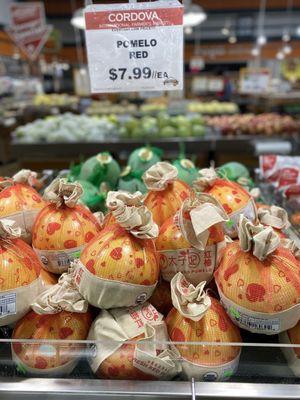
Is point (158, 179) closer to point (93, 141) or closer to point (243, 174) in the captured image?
point (243, 174)

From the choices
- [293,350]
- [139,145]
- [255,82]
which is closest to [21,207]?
[293,350]

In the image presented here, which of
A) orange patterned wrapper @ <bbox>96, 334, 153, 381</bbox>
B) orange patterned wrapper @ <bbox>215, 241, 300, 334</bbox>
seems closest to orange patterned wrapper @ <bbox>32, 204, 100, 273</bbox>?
orange patterned wrapper @ <bbox>96, 334, 153, 381</bbox>

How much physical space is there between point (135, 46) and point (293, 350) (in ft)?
3.38

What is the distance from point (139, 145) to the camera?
15.8 ft

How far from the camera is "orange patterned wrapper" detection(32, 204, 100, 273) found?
1.17 metres

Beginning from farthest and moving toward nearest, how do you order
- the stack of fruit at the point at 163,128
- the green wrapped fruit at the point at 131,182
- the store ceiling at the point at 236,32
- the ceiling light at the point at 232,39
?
the ceiling light at the point at 232,39 < the store ceiling at the point at 236,32 < the stack of fruit at the point at 163,128 < the green wrapped fruit at the point at 131,182

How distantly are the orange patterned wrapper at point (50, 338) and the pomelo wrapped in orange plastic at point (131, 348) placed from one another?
0.04 meters

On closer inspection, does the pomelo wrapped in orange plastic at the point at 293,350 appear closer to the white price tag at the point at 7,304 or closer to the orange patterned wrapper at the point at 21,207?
the white price tag at the point at 7,304

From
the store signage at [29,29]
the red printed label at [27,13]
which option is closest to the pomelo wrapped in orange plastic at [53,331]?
the store signage at [29,29]

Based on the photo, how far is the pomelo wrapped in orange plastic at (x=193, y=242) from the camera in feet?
3.33

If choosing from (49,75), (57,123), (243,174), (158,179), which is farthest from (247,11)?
(158,179)

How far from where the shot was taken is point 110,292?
0.96 meters

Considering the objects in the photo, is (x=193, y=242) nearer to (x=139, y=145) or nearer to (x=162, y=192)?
(x=162, y=192)

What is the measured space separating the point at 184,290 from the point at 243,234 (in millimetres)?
209
